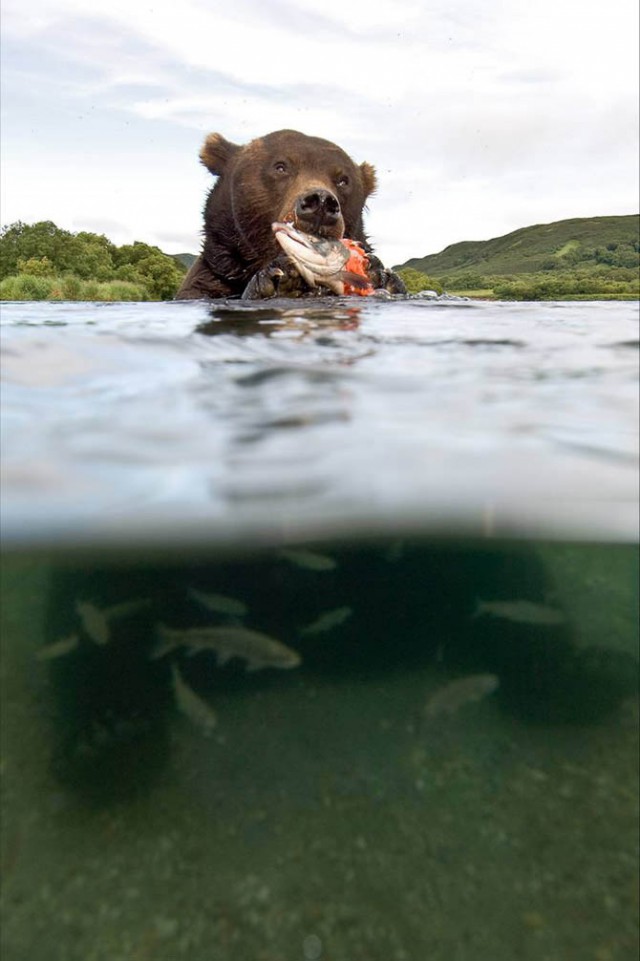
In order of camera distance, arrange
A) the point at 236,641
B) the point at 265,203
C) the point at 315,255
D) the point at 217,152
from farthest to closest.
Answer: the point at 217,152 → the point at 265,203 → the point at 315,255 → the point at 236,641

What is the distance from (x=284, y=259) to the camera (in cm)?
912

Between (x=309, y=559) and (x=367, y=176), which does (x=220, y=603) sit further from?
(x=367, y=176)

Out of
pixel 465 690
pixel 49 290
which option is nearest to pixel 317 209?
pixel 465 690

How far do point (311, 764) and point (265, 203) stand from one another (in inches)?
295

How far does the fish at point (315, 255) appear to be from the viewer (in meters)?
8.46

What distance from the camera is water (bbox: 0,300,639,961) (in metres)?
3.58

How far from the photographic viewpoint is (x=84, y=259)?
5775 centimetres

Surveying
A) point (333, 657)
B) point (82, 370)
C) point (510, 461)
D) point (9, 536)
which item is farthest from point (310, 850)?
point (82, 370)

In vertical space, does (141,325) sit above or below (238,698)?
above

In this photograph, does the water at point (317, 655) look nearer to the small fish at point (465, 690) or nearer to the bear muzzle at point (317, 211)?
the small fish at point (465, 690)

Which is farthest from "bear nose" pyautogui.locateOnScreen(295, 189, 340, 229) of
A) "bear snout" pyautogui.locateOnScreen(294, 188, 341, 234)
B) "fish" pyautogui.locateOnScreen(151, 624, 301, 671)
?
"fish" pyautogui.locateOnScreen(151, 624, 301, 671)

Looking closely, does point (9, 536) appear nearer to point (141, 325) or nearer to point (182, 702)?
point (182, 702)

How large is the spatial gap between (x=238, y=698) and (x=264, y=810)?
101 cm

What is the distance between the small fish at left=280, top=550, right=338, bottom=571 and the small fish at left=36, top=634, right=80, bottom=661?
4.81 ft
